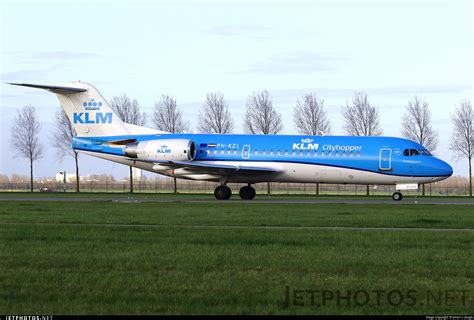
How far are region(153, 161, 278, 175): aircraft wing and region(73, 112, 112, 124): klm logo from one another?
4957 millimetres

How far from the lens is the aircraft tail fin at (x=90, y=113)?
4744cm

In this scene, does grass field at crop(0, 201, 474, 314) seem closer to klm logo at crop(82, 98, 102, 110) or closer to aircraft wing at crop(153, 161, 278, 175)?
aircraft wing at crop(153, 161, 278, 175)

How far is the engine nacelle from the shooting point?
4409 cm

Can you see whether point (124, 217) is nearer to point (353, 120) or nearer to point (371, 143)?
point (371, 143)

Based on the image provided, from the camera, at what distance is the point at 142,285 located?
12.1m

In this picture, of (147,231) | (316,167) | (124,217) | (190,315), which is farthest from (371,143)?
(190,315)

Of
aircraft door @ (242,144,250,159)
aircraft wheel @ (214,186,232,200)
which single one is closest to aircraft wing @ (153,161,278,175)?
aircraft door @ (242,144,250,159)

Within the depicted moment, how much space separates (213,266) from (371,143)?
97.3 ft

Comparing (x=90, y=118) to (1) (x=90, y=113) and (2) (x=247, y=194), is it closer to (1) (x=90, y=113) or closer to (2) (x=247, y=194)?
(1) (x=90, y=113)

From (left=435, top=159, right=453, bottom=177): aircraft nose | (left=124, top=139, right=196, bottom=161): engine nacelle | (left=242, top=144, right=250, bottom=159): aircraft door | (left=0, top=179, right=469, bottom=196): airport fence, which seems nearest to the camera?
(left=435, top=159, right=453, bottom=177): aircraft nose

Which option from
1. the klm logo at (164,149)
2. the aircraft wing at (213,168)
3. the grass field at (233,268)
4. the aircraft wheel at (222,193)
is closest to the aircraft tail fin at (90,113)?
the klm logo at (164,149)

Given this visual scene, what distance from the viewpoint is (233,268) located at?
14.0 metres

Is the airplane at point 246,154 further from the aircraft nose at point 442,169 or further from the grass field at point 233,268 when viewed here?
the grass field at point 233,268

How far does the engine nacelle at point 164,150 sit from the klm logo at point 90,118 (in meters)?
2.97
